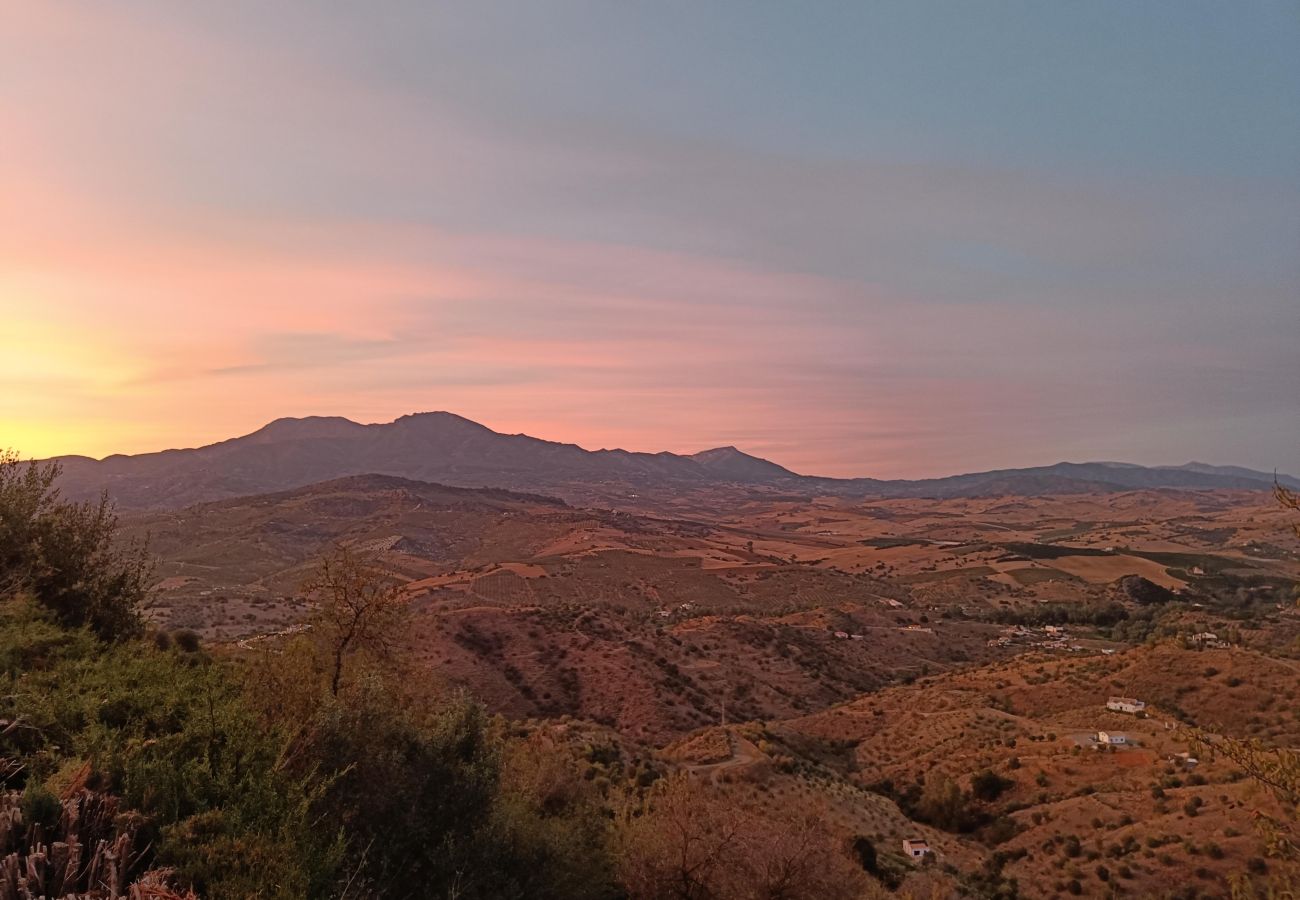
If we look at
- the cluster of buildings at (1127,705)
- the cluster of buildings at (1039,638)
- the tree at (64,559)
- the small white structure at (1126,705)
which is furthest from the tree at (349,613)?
the cluster of buildings at (1039,638)

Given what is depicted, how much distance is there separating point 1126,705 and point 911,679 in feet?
76.1

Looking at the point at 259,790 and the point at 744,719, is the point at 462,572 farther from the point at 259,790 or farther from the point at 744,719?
the point at 259,790

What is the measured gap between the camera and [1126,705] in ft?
141

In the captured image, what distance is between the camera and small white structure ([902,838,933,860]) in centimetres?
2827

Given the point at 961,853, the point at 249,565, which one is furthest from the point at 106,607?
the point at 249,565

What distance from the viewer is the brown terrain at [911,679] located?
2784 centimetres

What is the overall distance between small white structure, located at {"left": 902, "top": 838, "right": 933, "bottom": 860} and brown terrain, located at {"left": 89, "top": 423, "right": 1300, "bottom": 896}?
395 millimetres

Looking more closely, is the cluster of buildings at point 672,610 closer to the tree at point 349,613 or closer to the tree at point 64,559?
the tree at point 64,559

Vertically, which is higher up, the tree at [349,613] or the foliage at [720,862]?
the tree at [349,613]

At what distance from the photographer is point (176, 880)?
7684 mm

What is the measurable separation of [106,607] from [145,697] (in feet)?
31.5

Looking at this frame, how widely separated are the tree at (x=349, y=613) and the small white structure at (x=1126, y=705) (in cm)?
4601

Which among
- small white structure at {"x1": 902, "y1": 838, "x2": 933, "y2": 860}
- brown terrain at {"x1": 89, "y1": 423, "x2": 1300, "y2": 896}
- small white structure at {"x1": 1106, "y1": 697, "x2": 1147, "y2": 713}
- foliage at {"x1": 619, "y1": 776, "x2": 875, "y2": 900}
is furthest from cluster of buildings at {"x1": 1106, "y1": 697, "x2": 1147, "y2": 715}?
foliage at {"x1": 619, "y1": 776, "x2": 875, "y2": 900}

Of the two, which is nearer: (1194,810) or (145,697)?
(145,697)
